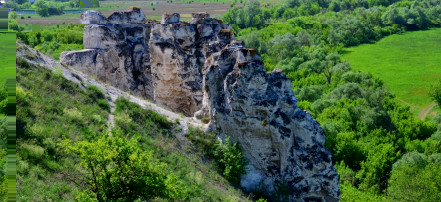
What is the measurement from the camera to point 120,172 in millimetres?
16906

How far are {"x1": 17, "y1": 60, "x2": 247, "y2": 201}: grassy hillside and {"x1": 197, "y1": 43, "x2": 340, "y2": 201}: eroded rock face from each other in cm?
264

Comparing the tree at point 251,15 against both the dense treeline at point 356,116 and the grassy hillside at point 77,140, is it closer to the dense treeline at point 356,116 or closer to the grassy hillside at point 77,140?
the dense treeline at point 356,116

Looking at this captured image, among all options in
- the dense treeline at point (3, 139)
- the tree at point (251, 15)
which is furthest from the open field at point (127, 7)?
the tree at point (251, 15)

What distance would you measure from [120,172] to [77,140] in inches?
260

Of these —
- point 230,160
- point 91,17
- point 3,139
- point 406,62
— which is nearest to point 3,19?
point 3,139

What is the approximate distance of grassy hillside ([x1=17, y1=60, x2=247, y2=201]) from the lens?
1828 cm

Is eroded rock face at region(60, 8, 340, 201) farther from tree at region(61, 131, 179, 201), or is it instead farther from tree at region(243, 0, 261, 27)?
tree at region(243, 0, 261, 27)

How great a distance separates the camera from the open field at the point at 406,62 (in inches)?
3499

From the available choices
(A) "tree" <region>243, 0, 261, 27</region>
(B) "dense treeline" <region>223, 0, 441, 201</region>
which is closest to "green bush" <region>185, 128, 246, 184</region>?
(B) "dense treeline" <region>223, 0, 441, 201</region>

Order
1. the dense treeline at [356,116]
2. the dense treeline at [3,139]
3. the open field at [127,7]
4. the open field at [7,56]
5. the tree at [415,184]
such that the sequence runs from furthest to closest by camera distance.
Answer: the open field at [127,7] → the dense treeline at [356,116] → the tree at [415,184] → the dense treeline at [3,139] → the open field at [7,56]

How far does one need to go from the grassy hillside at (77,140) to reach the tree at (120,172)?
0.41ft

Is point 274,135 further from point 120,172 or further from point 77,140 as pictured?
point 120,172

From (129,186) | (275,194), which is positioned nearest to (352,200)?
(275,194)

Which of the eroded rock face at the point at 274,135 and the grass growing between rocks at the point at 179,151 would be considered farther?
the eroded rock face at the point at 274,135
